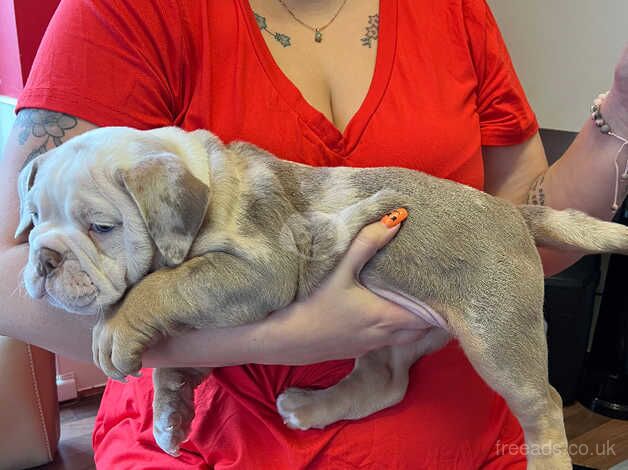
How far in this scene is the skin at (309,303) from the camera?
987mm

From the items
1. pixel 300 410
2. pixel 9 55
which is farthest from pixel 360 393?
pixel 9 55

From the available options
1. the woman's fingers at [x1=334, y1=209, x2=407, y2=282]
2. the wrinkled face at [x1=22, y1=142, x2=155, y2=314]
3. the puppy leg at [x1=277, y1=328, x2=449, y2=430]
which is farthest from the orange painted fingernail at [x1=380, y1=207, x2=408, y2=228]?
the wrinkled face at [x1=22, y1=142, x2=155, y2=314]

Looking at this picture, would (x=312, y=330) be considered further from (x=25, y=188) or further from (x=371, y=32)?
(x=371, y=32)

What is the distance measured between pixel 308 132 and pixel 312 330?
1.10ft

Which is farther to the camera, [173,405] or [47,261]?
[173,405]

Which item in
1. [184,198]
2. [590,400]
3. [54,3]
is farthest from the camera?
[590,400]

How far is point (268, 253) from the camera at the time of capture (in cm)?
96

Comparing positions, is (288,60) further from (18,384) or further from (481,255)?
(18,384)

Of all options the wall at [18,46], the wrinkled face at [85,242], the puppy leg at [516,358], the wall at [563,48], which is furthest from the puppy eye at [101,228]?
the wall at [563,48]

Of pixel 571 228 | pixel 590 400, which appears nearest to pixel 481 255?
pixel 571 228

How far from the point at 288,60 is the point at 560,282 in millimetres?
1781

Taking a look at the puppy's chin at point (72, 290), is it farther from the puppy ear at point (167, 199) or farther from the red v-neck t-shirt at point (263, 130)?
the red v-neck t-shirt at point (263, 130)

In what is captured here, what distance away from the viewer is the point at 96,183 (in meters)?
0.91

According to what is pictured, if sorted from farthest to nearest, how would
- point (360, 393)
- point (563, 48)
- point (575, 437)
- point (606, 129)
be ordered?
1. point (563, 48)
2. point (575, 437)
3. point (606, 129)
4. point (360, 393)
